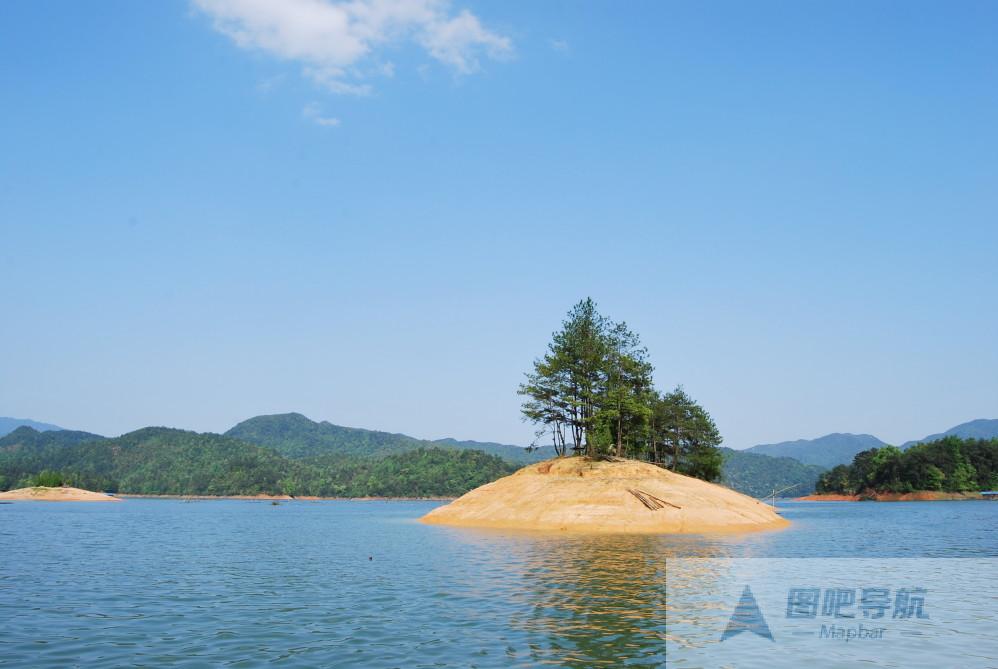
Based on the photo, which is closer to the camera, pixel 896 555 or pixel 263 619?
pixel 263 619

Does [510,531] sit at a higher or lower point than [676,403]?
lower

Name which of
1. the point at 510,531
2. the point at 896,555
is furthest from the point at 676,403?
the point at 896,555

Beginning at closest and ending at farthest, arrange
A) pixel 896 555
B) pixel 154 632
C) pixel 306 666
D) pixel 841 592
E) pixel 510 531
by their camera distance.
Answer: pixel 306 666, pixel 154 632, pixel 841 592, pixel 896 555, pixel 510 531

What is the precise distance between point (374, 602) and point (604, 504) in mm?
48179

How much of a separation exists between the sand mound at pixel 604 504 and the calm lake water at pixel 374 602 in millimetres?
10735

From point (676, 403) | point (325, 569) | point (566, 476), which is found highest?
point (676, 403)

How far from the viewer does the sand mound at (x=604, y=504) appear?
72.4 meters

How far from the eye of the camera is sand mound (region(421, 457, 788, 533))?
72.4m

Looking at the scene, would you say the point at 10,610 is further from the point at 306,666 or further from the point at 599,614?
the point at 599,614

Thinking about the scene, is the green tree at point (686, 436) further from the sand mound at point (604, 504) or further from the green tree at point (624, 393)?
the sand mound at point (604, 504)

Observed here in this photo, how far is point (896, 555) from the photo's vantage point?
49.2 metres

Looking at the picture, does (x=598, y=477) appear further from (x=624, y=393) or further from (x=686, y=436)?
(x=686, y=436)

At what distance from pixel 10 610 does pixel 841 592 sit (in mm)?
34676

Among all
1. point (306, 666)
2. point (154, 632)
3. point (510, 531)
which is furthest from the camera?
point (510, 531)
